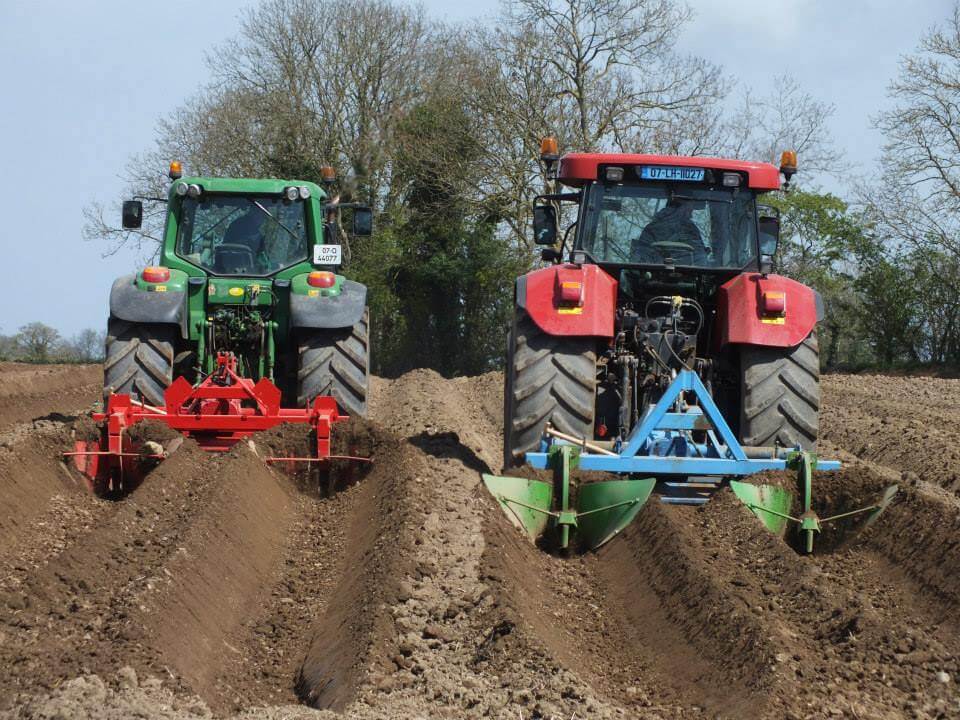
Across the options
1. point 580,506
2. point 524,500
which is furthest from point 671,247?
point 524,500

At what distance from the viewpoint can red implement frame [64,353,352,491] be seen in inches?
302

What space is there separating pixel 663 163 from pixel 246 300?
10.3 ft

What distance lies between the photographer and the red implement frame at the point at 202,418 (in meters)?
7.67

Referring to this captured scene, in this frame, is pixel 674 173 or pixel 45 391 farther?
Result: pixel 45 391

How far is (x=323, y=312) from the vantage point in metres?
8.52

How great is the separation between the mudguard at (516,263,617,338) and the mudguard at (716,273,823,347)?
633 millimetres

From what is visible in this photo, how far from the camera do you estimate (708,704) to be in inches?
155

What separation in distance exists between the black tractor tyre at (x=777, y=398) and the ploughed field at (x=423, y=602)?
1.94 ft

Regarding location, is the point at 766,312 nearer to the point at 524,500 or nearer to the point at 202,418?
the point at 524,500

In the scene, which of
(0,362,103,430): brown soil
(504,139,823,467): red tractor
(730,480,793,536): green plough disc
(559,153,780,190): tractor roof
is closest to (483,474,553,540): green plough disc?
(504,139,823,467): red tractor

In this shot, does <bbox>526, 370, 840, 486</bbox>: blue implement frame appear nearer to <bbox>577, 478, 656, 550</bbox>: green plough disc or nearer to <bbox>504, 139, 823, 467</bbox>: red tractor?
<bbox>577, 478, 656, 550</bbox>: green plough disc

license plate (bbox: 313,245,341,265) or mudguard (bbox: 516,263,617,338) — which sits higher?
license plate (bbox: 313,245,341,265)

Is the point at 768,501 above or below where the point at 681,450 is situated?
below

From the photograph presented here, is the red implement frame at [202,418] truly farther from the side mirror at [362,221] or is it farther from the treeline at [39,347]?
the treeline at [39,347]
